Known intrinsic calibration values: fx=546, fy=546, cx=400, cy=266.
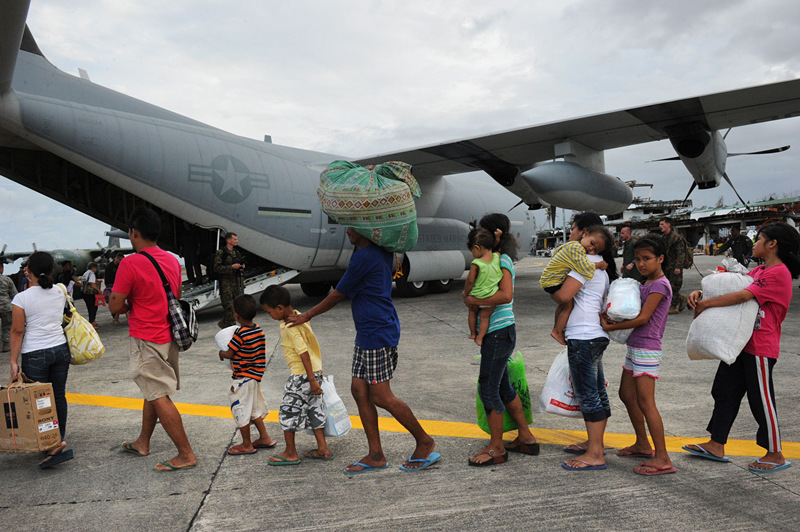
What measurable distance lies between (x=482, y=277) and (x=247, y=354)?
5.66 feet

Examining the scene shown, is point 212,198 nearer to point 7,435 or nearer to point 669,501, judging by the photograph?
point 7,435

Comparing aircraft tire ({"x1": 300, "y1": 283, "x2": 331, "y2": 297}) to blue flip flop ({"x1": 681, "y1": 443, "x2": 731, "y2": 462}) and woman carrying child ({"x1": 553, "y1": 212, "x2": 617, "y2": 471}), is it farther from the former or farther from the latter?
blue flip flop ({"x1": 681, "y1": 443, "x2": 731, "y2": 462})

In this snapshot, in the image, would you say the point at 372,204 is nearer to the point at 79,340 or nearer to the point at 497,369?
the point at 497,369

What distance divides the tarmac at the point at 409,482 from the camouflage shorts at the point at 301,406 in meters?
0.29

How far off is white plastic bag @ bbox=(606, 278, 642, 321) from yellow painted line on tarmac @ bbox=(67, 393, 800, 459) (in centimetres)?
111

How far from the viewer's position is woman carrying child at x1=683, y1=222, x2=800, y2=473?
3.34 metres

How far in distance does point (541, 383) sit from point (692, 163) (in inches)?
307

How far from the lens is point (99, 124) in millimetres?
8945

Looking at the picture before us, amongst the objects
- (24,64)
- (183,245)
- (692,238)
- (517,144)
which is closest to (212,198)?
(183,245)

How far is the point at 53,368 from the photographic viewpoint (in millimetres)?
3965

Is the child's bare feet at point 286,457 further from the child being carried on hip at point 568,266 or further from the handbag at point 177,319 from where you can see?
the child being carried on hip at point 568,266

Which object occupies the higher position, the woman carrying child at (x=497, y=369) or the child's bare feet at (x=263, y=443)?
the woman carrying child at (x=497, y=369)

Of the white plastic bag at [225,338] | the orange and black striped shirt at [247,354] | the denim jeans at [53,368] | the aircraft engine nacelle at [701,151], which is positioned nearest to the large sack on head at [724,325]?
the orange and black striped shirt at [247,354]

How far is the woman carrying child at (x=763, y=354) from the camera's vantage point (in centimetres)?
334
